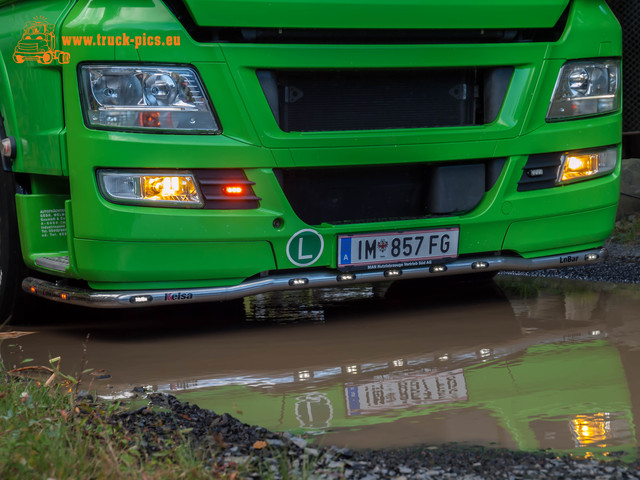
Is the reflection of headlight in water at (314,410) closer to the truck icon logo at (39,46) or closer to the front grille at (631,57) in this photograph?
the truck icon logo at (39,46)

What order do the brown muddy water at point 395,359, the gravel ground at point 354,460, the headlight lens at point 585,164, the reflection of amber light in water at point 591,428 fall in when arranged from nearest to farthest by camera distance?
the gravel ground at point 354,460 < the reflection of amber light in water at point 591,428 < the brown muddy water at point 395,359 < the headlight lens at point 585,164

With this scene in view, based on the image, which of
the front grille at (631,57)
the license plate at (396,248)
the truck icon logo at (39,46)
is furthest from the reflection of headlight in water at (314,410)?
the front grille at (631,57)

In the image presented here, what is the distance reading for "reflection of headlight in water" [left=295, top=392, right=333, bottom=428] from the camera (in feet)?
10.2

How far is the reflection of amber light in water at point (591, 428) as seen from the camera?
283 cm

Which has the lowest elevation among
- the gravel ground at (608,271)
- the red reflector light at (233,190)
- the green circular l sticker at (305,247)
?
the gravel ground at (608,271)

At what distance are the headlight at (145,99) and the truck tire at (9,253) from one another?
790 millimetres

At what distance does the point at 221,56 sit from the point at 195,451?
193 cm

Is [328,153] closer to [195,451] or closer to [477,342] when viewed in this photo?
[477,342]

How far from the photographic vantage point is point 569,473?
254cm

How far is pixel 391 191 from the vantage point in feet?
14.8

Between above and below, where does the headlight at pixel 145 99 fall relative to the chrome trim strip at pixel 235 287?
above

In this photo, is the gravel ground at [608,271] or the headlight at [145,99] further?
the gravel ground at [608,271]

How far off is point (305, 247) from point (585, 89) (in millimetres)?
1555

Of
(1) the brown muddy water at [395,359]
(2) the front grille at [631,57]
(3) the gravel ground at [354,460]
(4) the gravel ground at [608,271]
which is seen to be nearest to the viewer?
(3) the gravel ground at [354,460]
